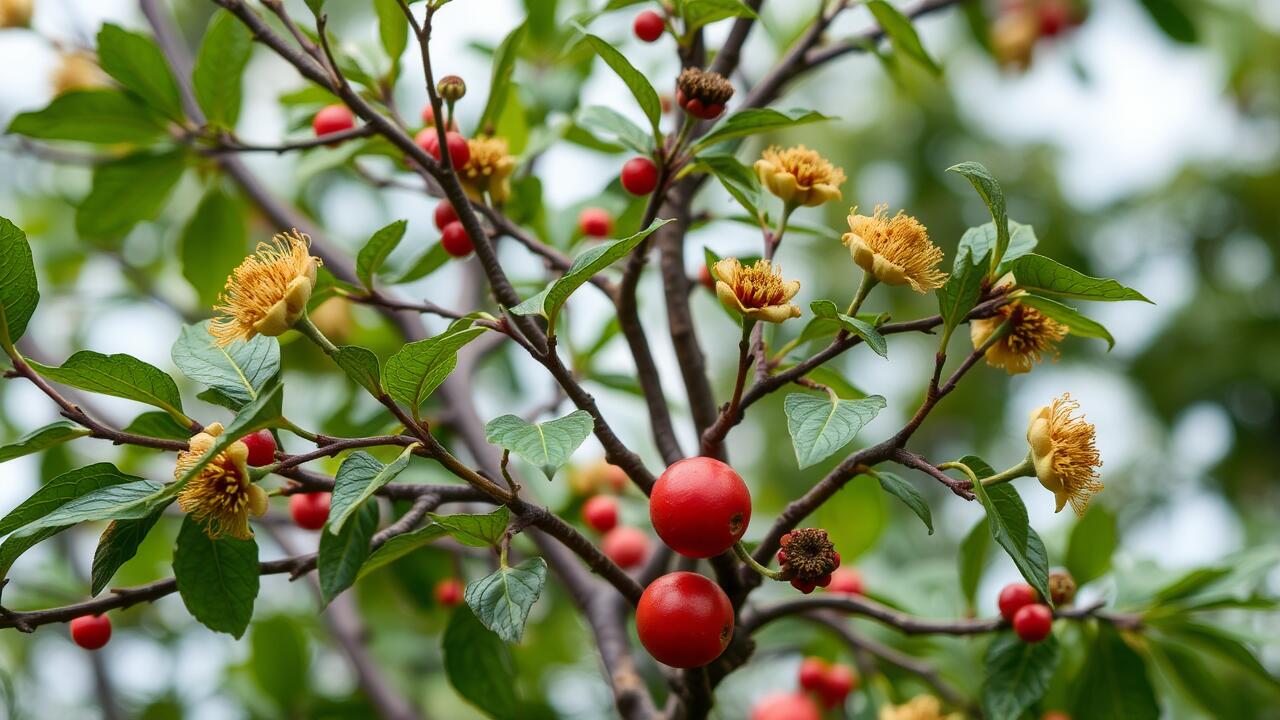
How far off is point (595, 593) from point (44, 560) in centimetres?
130

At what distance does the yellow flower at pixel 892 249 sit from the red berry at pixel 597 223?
1.96 ft

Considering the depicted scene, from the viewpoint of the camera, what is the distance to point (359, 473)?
2.70ft

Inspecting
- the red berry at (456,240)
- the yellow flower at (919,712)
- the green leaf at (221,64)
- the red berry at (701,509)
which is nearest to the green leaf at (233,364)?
the red berry at (456,240)

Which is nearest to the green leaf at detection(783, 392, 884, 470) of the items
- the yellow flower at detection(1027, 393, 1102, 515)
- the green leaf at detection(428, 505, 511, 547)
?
the yellow flower at detection(1027, 393, 1102, 515)

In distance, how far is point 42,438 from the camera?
2.91 feet

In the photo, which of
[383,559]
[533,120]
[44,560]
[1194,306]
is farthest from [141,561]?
[1194,306]

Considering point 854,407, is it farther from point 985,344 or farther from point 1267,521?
point 1267,521

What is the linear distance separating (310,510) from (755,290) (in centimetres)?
60

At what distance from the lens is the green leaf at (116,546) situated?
2.84 feet

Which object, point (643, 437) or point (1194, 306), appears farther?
point (1194, 306)

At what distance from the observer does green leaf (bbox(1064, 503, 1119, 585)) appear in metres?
1.40

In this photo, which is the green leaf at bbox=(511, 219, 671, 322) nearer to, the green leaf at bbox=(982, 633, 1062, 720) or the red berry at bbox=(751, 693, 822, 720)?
the green leaf at bbox=(982, 633, 1062, 720)

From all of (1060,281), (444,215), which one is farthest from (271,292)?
(1060,281)

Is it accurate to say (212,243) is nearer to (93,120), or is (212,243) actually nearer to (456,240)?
(93,120)
